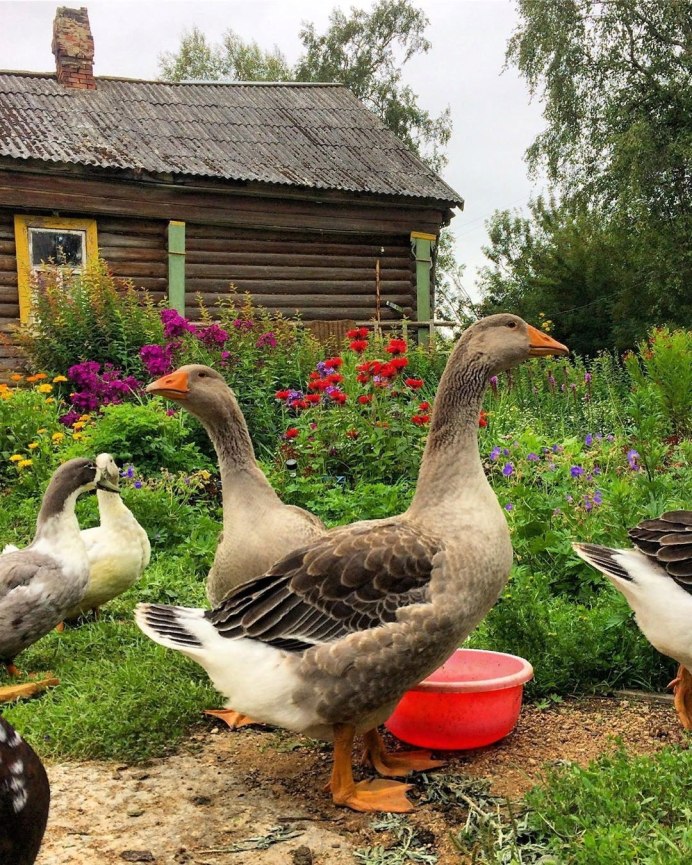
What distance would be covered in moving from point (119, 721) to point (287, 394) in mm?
3737

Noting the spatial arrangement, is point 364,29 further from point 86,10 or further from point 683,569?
point 683,569

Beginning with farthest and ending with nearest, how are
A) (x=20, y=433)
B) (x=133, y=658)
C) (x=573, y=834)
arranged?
(x=20, y=433) < (x=133, y=658) < (x=573, y=834)

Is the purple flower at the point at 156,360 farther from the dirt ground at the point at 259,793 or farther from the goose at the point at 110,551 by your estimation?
the dirt ground at the point at 259,793

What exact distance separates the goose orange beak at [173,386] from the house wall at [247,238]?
9.39 meters

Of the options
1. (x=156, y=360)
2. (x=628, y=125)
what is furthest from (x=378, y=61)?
(x=156, y=360)

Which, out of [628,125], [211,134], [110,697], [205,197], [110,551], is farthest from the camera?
[628,125]

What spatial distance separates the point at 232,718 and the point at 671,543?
1.87 metres

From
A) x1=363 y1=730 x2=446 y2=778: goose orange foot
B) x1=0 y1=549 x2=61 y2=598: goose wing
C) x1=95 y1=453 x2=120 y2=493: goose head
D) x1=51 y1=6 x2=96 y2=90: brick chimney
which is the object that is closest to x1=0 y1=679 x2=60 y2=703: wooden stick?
x1=0 y1=549 x2=61 y2=598: goose wing

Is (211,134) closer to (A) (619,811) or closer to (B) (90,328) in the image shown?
(B) (90,328)

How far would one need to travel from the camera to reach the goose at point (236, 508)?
3588 mm

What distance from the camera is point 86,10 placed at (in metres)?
15.5

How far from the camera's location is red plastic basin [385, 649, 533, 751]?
3049mm

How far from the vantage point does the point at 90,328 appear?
964 cm

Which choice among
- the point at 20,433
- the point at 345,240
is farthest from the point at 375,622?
the point at 345,240
